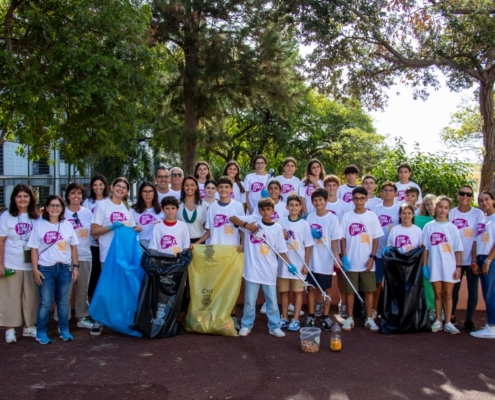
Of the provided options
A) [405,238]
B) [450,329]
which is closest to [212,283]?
[405,238]

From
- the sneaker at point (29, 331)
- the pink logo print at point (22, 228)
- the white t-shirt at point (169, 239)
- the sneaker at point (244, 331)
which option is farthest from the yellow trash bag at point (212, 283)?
the pink logo print at point (22, 228)

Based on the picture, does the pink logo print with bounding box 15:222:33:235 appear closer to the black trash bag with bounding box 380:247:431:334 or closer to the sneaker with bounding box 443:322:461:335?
the black trash bag with bounding box 380:247:431:334

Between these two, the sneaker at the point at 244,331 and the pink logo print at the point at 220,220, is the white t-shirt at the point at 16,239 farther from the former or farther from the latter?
the sneaker at the point at 244,331

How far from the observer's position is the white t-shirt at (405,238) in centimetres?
567

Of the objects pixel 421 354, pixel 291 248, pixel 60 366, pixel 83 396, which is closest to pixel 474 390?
pixel 421 354

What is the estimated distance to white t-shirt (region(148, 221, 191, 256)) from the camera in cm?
553

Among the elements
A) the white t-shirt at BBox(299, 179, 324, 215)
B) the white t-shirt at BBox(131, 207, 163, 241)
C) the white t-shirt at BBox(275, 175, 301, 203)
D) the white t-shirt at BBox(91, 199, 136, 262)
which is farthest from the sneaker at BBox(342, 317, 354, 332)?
the white t-shirt at BBox(91, 199, 136, 262)

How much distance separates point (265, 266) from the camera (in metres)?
5.50

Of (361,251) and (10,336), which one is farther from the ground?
(361,251)

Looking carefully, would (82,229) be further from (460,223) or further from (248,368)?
(460,223)

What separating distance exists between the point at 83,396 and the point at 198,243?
2.30 metres

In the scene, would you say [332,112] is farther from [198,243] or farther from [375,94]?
[198,243]

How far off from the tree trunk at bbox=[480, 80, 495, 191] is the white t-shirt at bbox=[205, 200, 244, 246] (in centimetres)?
686

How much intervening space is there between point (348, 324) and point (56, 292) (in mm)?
3261
